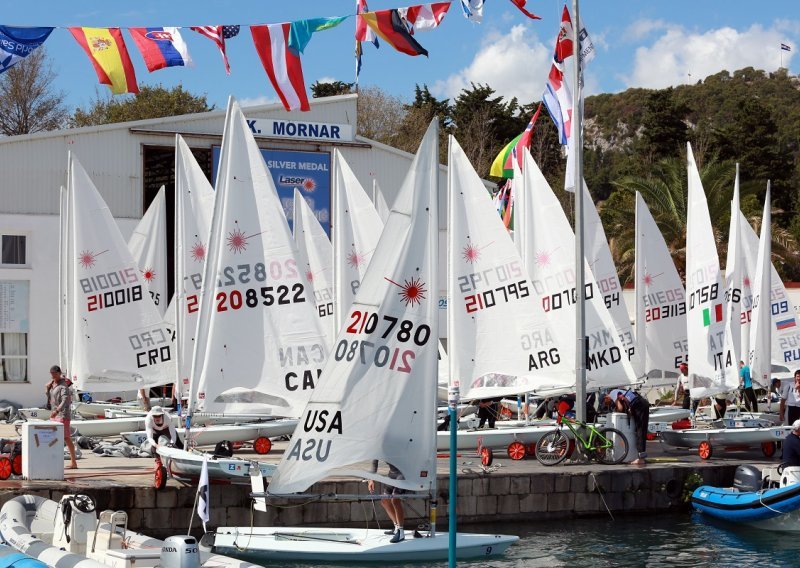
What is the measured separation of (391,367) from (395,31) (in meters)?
9.96

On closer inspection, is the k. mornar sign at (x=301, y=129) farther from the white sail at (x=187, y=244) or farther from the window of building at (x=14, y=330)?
the white sail at (x=187, y=244)

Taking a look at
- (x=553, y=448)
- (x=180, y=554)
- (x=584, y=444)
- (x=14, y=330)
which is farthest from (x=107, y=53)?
(x=14, y=330)

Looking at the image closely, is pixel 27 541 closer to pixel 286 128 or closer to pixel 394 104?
pixel 286 128

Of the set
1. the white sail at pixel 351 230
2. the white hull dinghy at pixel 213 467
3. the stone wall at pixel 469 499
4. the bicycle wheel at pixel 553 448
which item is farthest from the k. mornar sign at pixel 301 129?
the white hull dinghy at pixel 213 467

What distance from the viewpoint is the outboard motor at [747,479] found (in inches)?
773

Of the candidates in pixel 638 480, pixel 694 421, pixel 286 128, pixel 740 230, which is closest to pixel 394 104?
pixel 286 128

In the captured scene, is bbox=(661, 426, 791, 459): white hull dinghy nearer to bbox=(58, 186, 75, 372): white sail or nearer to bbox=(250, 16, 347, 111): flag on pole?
bbox=(250, 16, 347, 111): flag on pole

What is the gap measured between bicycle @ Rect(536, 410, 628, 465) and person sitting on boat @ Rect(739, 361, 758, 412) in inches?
271

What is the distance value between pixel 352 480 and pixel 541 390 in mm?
4158

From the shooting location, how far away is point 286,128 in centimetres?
3781

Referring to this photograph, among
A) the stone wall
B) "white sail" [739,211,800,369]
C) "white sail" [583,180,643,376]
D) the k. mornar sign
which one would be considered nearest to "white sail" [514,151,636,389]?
the stone wall

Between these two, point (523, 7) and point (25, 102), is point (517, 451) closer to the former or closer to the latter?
point (523, 7)

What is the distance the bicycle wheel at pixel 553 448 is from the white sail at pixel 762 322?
7.75 m

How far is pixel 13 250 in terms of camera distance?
34.0m
